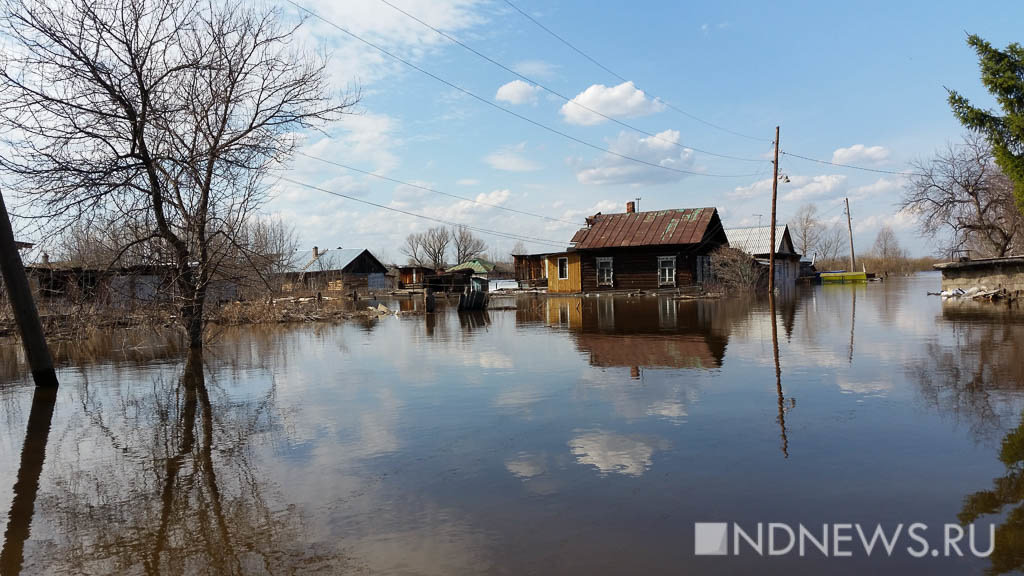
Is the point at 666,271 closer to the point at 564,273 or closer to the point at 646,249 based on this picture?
the point at 646,249

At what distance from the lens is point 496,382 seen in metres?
9.95

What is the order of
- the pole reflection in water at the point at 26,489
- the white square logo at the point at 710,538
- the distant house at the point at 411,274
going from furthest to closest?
1. the distant house at the point at 411,274
2. the pole reflection in water at the point at 26,489
3. the white square logo at the point at 710,538

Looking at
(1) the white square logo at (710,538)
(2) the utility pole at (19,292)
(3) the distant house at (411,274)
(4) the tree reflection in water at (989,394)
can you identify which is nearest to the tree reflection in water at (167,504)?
(1) the white square logo at (710,538)

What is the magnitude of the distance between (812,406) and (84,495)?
7458 millimetres

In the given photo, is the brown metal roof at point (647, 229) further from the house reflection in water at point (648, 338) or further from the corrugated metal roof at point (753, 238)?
the house reflection in water at point (648, 338)

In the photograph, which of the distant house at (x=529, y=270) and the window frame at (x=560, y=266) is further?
the distant house at (x=529, y=270)

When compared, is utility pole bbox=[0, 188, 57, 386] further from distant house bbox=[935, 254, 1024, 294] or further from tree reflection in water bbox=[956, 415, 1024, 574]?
distant house bbox=[935, 254, 1024, 294]

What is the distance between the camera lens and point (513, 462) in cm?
574

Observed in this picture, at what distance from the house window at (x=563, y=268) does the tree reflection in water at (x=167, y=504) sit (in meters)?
38.1

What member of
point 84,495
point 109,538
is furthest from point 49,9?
point 109,538

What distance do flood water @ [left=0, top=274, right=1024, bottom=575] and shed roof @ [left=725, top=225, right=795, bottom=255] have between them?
40807mm

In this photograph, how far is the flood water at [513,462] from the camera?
4012 mm

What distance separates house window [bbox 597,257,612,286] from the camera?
43906 mm

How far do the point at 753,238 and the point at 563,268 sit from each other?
60.8 feet
